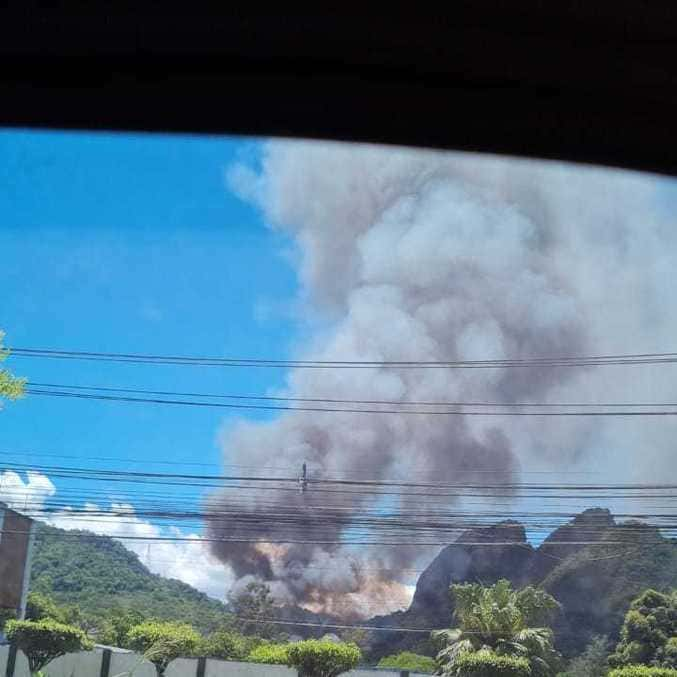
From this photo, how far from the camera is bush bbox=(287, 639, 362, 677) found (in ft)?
87.7

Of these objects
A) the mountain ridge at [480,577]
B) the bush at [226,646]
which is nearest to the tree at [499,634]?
the mountain ridge at [480,577]

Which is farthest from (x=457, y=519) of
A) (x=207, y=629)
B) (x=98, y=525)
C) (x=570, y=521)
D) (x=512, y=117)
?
(x=512, y=117)

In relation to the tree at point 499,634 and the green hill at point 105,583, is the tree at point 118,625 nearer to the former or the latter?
the green hill at point 105,583

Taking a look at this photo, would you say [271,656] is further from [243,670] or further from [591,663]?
[591,663]

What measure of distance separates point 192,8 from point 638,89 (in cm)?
152

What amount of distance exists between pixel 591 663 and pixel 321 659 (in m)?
15.7

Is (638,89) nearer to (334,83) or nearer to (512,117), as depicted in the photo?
(512,117)

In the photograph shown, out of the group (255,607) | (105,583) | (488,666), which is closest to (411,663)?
(488,666)

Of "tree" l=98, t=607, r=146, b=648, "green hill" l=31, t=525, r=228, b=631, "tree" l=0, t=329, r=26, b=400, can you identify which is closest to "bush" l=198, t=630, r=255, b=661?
"tree" l=98, t=607, r=146, b=648

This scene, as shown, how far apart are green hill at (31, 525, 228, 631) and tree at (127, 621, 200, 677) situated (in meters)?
7.09

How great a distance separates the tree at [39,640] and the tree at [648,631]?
66.9 feet

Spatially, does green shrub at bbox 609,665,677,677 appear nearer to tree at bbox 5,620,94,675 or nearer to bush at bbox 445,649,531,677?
bush at bbox 445,649,531,677

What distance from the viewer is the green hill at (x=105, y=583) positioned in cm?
4097

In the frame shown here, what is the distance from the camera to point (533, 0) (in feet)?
10.1
